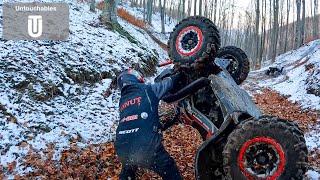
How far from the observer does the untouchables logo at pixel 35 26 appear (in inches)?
444

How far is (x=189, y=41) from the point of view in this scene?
495cm

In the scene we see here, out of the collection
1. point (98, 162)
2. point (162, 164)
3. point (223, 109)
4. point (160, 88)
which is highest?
point (160, 88)

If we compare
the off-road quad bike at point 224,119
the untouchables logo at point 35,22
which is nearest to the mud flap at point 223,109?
the off-road quad bike at point 224,119

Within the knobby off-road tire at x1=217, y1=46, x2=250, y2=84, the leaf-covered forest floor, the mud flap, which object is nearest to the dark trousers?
the mud flap

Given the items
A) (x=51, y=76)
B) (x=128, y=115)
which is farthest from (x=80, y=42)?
(x=128, y=115)

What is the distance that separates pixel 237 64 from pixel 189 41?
127 cm

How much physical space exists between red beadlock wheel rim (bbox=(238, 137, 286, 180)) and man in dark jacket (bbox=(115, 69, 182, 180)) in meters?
0.82

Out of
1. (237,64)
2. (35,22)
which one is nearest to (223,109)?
(237,64)

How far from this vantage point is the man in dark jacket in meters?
3.91

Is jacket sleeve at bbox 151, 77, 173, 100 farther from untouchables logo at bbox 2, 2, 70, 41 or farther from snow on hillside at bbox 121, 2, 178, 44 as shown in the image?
snow on hillside at bbox 121, 2, 178, 44

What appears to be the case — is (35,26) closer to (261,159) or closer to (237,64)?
(237,64)

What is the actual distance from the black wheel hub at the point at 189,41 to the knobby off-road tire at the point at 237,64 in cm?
117

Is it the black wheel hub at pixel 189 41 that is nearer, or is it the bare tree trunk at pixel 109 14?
the black wheel hub at pixel 189 41

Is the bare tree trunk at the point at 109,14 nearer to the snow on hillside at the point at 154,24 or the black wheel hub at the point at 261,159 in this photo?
the black wheel hub at the point at 261,159
